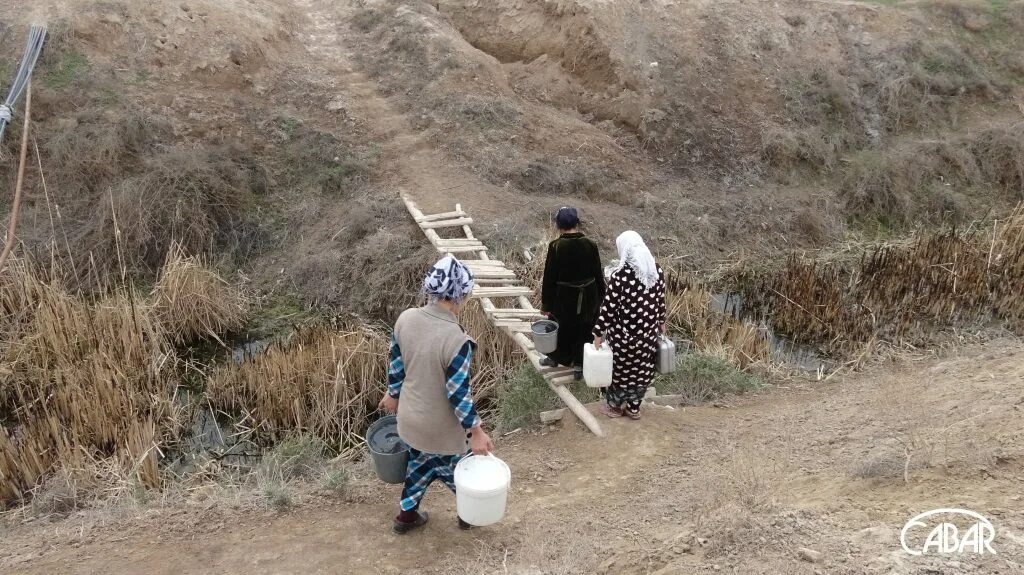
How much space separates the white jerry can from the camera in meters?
4.06

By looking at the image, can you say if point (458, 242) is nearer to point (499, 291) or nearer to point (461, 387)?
point (499, 291)

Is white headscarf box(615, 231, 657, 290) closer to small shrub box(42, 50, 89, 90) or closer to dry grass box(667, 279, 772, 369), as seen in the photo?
dry grass box(667, 279, 772, 369)

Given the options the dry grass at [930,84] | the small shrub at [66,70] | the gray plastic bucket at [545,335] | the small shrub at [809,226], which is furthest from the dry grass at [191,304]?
the dry grass at [930,84]

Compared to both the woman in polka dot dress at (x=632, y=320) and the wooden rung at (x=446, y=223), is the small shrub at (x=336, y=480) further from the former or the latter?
the wooden rung at (x=446, y=223)

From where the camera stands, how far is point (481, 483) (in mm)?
2885

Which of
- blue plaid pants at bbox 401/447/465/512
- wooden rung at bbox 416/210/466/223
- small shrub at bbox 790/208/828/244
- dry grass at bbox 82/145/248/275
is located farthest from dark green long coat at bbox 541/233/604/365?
small shrub at bbox 790/208/828/244

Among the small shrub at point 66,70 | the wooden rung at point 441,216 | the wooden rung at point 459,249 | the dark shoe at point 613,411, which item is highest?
the small shrub at point 66,70

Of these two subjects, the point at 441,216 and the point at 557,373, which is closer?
A: the point at 557,373

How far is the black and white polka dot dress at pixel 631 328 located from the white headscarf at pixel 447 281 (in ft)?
4.55

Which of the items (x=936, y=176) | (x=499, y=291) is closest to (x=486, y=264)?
(x=499, y=291)

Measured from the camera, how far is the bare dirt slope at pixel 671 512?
109 inches

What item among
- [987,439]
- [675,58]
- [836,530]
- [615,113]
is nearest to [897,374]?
[987,439]

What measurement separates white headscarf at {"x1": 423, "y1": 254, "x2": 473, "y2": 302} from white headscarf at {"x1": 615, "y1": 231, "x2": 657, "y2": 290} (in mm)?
1325

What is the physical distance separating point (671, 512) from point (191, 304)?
496cm
